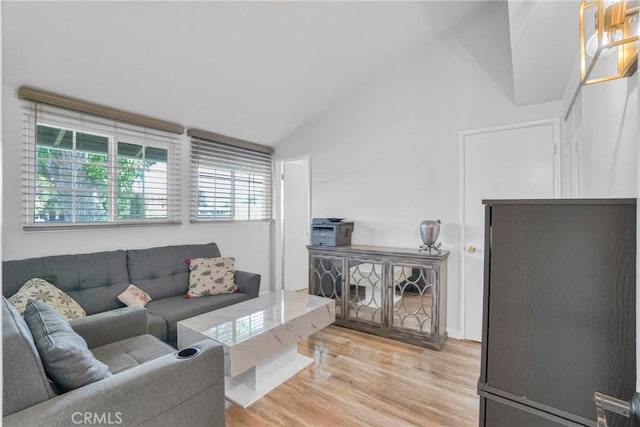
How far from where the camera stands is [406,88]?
136 inches

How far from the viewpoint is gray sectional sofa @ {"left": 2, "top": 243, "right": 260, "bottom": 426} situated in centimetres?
112

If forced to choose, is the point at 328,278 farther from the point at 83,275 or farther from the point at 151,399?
the point at 151,399

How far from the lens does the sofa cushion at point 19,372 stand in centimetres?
107

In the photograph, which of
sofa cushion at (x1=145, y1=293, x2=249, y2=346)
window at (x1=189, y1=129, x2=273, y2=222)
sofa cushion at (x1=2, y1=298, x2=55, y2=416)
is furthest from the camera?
window at (x1=189, y1=129, x2=273, y2=222)

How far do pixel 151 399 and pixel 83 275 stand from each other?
1.80 metres

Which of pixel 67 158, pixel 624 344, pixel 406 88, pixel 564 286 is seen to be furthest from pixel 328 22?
pixel 624 344

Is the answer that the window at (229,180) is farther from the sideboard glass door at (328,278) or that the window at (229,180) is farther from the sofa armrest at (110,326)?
the sofa armrest at (110,326)

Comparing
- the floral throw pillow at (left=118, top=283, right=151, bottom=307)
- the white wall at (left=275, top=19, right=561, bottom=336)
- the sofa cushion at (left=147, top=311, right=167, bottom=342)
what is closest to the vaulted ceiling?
the white wall at (left=275, top=19, right=561, bottom=336)

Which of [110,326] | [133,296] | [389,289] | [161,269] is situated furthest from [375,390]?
[161,269]

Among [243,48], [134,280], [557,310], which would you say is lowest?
[134,280]

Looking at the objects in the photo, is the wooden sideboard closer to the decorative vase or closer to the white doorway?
the decorative vase

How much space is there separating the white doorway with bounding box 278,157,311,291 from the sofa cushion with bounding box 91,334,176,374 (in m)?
2.57

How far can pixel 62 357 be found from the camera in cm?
126

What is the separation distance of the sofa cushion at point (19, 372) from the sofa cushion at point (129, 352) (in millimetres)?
615
